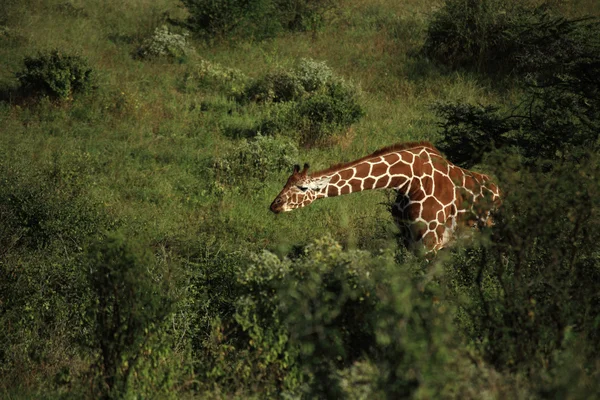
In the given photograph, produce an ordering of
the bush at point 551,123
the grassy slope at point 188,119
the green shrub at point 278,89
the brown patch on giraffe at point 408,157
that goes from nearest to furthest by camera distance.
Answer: the brown patch on giraffe at point 408,157 < the bush at point 551,123 < the grassy slope at point 188,119 < the green shrub at point 278,89

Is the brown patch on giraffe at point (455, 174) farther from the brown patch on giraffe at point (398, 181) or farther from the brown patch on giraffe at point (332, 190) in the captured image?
the brown patch on giraffe at point (332, 190)

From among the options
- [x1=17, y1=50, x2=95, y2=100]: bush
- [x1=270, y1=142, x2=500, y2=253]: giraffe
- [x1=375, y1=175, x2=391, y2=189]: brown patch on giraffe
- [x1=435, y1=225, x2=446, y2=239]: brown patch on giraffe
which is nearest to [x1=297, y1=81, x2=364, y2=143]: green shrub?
[x1=17, y1=50, x2=95, y2=100]: bush

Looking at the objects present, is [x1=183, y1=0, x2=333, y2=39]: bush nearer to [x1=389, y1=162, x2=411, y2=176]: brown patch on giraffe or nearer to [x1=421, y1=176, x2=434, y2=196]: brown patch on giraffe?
[x1=389, y1=162, x2=411, y2=176]: brown patch on giraffe

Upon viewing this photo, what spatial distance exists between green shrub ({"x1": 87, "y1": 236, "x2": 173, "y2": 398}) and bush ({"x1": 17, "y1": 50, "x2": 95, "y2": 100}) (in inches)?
448

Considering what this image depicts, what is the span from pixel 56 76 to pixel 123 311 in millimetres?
11991

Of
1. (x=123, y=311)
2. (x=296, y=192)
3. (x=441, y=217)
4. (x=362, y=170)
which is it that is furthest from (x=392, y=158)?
A: (x=123, y=311)

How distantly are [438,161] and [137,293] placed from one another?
15.4 feet

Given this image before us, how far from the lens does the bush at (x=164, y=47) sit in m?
21.6

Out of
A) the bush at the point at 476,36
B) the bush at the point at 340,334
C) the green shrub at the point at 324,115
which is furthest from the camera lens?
the bush at the point at 476,36

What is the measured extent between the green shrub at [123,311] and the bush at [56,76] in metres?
11.4

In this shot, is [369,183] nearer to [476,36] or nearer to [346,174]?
[346,174]

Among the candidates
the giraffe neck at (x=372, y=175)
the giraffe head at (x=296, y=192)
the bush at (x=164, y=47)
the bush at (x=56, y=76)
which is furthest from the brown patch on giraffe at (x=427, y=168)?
the bush at (x=164, y=47)

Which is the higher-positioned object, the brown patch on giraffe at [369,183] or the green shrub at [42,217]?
the brown patch on giraffe at [369,183]

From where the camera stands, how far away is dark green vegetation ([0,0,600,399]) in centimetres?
654
